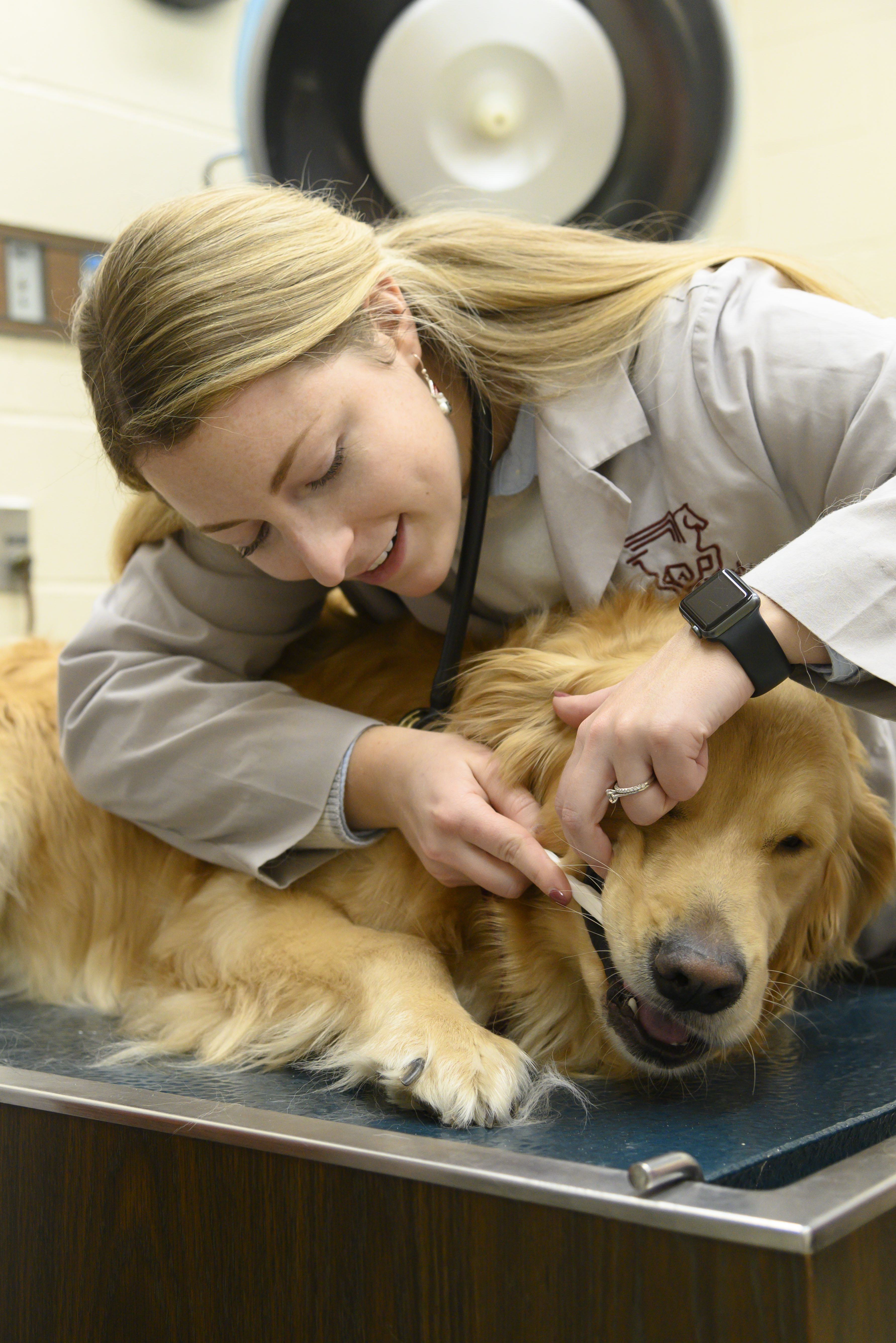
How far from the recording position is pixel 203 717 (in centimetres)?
137

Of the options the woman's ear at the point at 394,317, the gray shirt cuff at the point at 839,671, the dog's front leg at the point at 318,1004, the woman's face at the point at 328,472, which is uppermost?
the woman's ear at the point at 394,317

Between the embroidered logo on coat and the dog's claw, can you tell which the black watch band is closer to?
the embroidered logo on coat

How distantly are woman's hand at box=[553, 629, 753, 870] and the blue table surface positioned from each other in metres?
0.25

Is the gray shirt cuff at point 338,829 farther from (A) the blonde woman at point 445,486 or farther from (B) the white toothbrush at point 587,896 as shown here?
(B) the white toothbrush at point 587,896

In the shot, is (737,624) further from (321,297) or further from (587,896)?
(321,297)

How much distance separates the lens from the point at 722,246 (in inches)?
54.4

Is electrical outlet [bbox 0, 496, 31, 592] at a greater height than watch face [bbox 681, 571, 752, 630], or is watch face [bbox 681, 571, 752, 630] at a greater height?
watch face [bbox 681, 571, 752, 630]

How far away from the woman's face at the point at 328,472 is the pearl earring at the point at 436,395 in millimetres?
20

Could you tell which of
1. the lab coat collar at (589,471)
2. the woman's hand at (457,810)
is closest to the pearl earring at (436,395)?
the lab coat collar at (589,471)

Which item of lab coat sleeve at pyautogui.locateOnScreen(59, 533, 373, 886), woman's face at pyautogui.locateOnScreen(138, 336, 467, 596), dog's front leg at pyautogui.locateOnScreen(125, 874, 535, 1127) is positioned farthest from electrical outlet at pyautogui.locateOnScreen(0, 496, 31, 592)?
woman's face at pyautogui.locateOnScreen(138, 336, 467, 596)

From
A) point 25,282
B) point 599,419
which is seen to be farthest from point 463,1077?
point 25,282

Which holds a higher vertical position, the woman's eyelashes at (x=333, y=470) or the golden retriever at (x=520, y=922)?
the woman's eyelashes at (x=333, y=470)

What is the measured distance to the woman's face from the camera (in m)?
1.10

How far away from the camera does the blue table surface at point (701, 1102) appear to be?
0.85 meters
